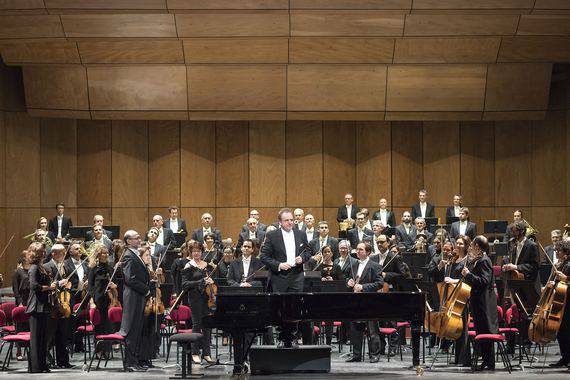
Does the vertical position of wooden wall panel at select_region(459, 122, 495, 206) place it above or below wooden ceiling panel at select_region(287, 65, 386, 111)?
below

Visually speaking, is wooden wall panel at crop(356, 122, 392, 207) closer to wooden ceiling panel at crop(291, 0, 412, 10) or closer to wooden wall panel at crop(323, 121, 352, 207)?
wooden wall panel at crop(323, 121, 352, 207)

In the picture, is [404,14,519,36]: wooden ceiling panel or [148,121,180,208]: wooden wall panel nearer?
[404,14,519,36]: wooden ceiling panel

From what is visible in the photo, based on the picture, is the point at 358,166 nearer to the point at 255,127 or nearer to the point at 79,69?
the point at 255,127

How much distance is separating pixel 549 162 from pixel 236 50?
5903 mm

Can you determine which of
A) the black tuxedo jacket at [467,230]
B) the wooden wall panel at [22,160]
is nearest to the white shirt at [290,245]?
the black tuxedo jacket at [467,230]

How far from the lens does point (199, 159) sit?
685 inches

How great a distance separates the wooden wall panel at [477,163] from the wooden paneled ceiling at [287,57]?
1.55ft

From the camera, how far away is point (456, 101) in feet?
55.3

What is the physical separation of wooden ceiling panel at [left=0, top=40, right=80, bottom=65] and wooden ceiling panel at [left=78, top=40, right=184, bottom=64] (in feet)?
0.63

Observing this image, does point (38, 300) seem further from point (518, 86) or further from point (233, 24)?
point (518, 86)

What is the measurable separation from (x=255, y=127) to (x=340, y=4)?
12.1ft

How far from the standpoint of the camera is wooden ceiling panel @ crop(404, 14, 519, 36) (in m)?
15.0

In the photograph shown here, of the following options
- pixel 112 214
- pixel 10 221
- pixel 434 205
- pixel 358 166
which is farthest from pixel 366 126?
pixel 10 221

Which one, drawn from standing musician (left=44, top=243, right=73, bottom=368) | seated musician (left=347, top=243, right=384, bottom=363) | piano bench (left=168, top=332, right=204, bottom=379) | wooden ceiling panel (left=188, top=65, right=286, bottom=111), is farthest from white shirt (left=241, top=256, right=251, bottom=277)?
wooden ceiling panel (left=188, top=65, right=286, bottom=111)
